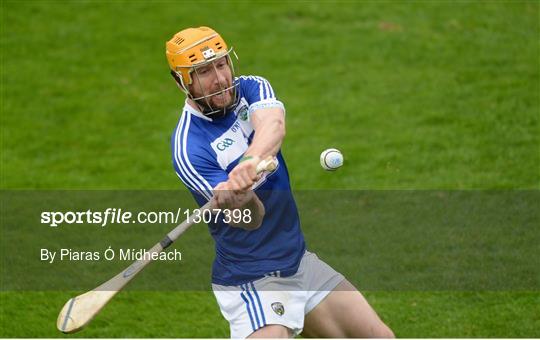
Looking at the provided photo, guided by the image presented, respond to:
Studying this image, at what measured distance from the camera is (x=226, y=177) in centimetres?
730

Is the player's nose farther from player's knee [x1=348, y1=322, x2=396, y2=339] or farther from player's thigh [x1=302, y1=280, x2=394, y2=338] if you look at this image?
player's knee [x1=348, y1=322, x2=396, y2=339]

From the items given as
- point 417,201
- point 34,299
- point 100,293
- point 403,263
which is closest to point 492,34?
point 417,201

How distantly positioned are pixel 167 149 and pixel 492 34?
19.9ft

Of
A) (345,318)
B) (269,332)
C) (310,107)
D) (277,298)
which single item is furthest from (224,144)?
(310,107)

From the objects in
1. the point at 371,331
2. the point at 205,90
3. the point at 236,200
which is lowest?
the point at 371,331

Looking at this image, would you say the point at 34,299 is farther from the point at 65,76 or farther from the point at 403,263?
the point at 65,76

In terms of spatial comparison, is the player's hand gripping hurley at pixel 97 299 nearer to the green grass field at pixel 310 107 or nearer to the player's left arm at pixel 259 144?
the player's left arm at pixel 259 144

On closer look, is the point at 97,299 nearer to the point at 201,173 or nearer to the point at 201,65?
the point at 201,173

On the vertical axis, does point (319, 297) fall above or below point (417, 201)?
above

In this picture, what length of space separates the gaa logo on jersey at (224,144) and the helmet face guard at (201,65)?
0.20m

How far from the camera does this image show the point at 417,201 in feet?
42.2

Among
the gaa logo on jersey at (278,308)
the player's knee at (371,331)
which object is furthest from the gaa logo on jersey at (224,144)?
the player's knee at (371,331)

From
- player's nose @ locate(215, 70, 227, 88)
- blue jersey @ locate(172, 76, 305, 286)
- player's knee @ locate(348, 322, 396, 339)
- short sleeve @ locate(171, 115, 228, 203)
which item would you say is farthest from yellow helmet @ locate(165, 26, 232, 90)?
player's knee @ locate(348, 322, 396, 339)

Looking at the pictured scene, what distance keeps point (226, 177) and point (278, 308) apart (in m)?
1.03
